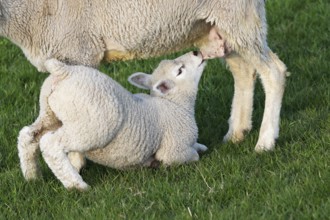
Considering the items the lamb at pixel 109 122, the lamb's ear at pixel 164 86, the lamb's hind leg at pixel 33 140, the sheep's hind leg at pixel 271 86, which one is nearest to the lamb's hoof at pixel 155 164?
the lamb at pixel 109 122

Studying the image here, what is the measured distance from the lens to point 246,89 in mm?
6348

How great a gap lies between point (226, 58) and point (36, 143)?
1.70 m

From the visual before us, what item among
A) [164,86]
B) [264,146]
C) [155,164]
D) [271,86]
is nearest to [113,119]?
[155,164]

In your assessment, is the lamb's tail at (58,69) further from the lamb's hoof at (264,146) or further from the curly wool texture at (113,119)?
the lamb's hoof at (264,146)

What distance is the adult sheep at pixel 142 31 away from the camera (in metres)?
5.43

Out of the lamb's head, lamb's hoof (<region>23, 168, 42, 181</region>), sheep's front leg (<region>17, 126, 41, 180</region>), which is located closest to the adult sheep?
the lamb's head

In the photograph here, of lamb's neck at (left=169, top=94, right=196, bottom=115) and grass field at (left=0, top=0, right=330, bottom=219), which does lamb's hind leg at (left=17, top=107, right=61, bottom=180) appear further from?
lamb's neck at (left=169, top=94, right=196, bottom=115)

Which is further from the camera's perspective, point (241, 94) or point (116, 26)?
point (241, 94)

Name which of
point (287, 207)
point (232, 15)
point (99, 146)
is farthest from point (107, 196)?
point (232, 15)

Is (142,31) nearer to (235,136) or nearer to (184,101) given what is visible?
(184,101)

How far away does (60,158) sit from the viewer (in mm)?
5180

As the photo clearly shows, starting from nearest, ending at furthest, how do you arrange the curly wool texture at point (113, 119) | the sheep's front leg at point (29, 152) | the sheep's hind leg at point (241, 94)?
the curly wool texture at point (113, 119) → the sheep's front leg at point (29, 152) → the sheep's hind leg at point (241, 94)

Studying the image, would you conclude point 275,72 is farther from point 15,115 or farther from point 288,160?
point 15,115

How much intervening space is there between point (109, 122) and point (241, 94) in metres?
1.49
